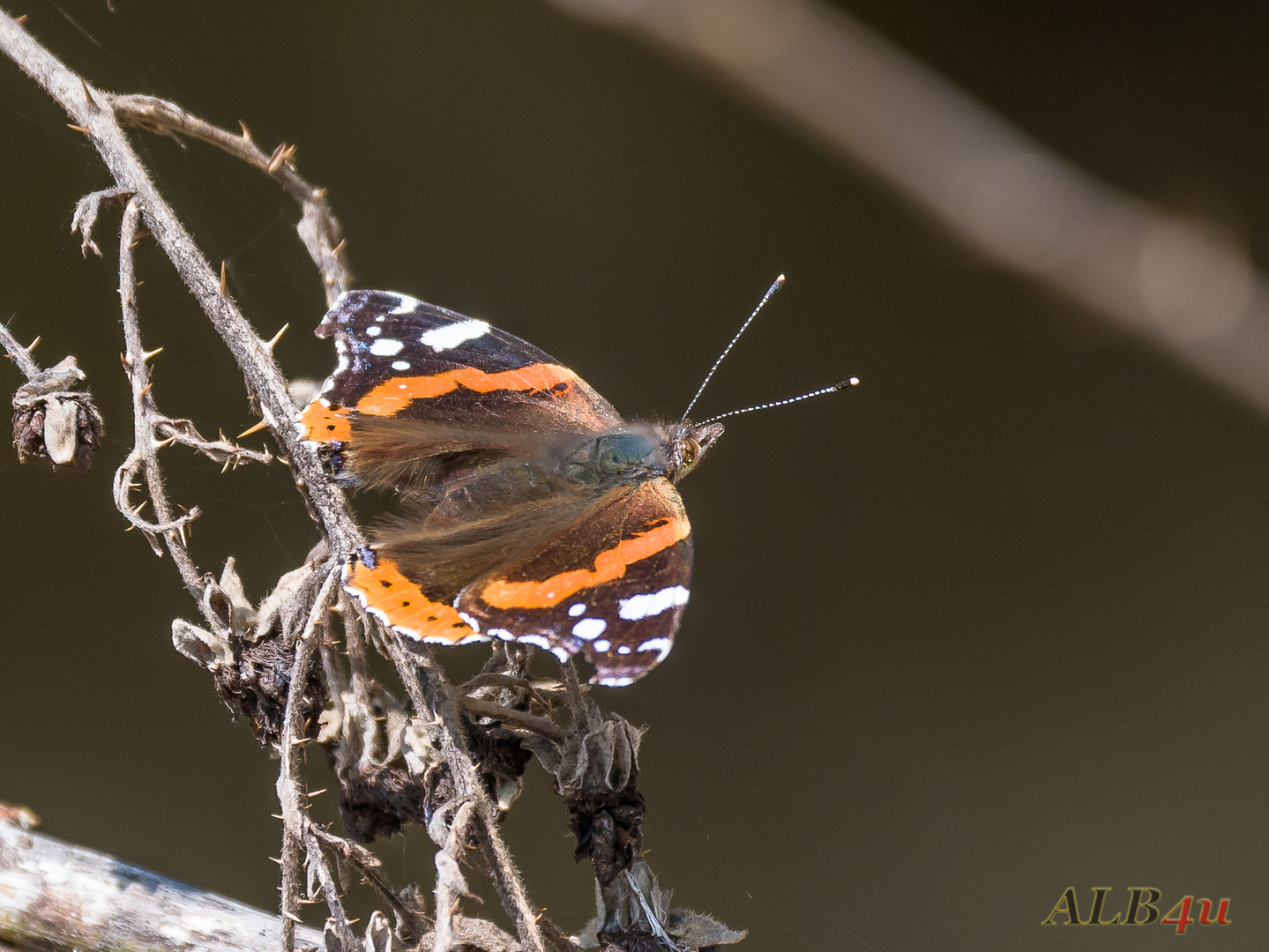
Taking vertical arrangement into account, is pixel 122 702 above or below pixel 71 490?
below

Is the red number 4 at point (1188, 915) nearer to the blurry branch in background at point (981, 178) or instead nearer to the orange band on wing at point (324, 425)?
the blurry branch in background at point (981, 178)

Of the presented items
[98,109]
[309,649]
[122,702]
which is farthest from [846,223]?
[122,702]

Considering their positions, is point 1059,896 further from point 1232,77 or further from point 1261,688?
point 1232,77

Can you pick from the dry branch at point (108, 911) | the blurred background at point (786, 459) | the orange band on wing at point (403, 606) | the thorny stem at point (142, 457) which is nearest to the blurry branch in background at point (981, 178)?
the thorny stem at point (142, 457)

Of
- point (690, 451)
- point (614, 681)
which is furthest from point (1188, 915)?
point (614, 681)

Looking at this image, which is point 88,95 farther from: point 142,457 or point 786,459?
point 786,459

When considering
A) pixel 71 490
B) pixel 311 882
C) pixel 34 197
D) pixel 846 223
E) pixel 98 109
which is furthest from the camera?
pixel 846 223
